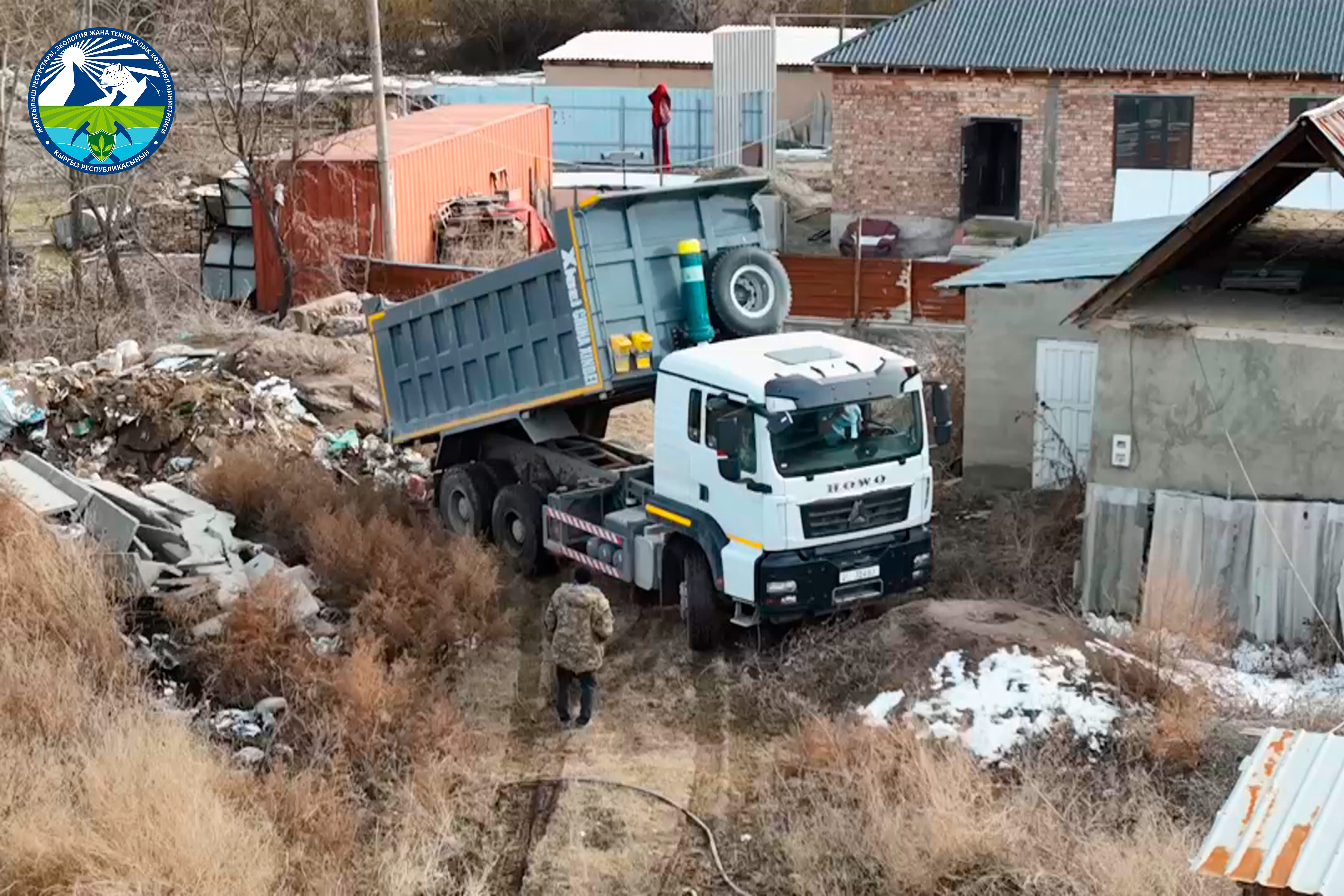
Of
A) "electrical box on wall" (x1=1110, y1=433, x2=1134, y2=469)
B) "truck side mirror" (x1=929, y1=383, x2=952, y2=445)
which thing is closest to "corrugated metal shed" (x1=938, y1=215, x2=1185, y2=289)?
"electrical box on wall" (x1=1110, y1=433, x2=1134, y2=469)

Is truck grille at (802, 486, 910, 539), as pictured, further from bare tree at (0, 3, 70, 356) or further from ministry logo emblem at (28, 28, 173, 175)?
ministry logo emblem at (28, 28, 173, 175)

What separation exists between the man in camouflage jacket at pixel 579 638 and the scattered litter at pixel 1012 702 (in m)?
2.29

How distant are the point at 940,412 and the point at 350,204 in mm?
16021

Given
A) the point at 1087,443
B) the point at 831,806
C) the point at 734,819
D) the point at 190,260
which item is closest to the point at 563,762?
the point at 734,819

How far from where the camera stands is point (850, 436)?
40.3ft

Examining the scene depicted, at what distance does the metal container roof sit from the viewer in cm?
2695

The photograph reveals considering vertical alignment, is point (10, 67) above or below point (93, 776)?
above

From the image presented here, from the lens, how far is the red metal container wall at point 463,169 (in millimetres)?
27203

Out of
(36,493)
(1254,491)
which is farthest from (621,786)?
(36,493)

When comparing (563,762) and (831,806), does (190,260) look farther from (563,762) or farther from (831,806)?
(831,806)

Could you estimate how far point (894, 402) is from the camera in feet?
40.9

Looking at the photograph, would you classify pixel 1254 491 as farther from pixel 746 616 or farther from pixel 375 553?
pixel 375 553

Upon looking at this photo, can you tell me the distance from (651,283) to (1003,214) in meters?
19.3

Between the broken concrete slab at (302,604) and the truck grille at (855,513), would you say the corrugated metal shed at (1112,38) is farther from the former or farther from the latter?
the broken concrete slab at (302,604)
